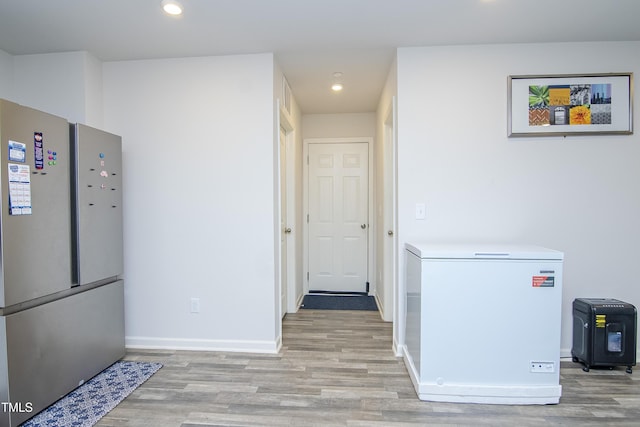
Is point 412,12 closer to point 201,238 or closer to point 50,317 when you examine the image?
point 201,238

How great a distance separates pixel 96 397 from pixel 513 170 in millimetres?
3342

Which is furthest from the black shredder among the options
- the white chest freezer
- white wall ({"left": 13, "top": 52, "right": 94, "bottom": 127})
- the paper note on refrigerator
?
white wall ({"left": 13, "top": 52, "right": 94, "bottom": 127})

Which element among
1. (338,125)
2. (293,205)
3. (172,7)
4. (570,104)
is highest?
(172,7)

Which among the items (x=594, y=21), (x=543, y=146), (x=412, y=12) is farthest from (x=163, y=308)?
(x=594, y=21)

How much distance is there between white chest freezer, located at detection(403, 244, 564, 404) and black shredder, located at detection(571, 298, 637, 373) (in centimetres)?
60

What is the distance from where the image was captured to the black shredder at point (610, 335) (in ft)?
7.20

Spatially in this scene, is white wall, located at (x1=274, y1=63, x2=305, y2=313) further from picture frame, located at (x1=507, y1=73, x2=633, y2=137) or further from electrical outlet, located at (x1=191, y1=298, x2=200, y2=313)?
picture frame, located at (x1=507, y1=73, x2=633, y2=137)

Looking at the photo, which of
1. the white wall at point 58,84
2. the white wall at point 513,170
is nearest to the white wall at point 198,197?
the white wall at point 58,84

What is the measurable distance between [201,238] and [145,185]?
670mm

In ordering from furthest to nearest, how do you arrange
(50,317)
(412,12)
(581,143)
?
(581,143) → (412,12) → (50,317)

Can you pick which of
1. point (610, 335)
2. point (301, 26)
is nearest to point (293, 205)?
point (301, 26)

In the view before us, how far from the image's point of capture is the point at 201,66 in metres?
2.61

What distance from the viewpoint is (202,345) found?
263 cm

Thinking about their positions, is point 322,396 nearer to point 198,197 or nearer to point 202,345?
point 202,345
